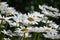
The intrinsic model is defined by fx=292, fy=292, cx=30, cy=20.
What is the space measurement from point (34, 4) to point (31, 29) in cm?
134

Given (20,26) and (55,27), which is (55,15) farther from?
(20,26)

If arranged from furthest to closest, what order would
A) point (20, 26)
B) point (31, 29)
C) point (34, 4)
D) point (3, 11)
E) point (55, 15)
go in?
point (34, 4) → point (55, 15) → point (3, 11) → point (20, 26) → point (31, 29)

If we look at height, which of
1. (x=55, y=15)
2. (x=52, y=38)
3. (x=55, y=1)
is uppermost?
(x=55, y=1)

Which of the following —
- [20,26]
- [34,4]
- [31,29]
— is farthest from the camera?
[34,4]

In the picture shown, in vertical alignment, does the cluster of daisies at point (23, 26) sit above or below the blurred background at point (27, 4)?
below

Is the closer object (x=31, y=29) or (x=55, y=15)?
(x=31, y=29)

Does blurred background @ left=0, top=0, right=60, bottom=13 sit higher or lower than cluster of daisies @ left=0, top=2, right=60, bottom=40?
higher

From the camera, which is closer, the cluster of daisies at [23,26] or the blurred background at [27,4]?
the cluster of daisies at [23,26]

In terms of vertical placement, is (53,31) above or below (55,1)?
below

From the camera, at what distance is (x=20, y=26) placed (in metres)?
1.54

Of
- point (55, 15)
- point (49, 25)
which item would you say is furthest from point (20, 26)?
point (55, 15)

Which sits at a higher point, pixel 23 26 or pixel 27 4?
pixel 27 4

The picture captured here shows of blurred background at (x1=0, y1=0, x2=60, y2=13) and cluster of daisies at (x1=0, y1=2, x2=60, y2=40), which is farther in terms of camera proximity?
blurred background at (x1=0, y1=0, x2=60, y2=13)

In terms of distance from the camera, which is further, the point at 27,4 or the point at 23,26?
the point at 27,4
